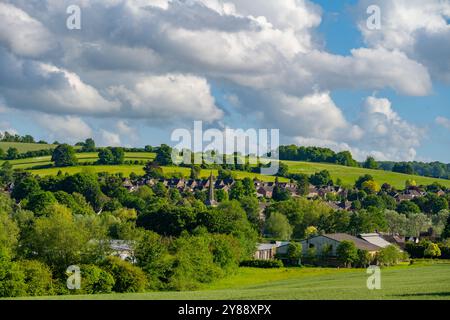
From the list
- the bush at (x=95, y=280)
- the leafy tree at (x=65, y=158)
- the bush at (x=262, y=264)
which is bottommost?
the bush at (x=262, y=264)

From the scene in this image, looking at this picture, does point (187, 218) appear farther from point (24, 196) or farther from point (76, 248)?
point (24, 196)

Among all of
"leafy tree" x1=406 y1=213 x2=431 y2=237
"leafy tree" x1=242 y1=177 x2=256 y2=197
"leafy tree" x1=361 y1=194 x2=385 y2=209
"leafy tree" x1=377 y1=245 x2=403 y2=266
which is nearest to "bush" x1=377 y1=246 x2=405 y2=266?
"leafy tree" x1=377 y1=245 x2=403 y2=266

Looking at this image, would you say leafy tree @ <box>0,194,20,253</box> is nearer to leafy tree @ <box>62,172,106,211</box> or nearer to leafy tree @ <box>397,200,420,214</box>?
leafy tree @ <box>62,172,106,211</box>

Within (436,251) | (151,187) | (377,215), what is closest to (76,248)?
(436,251)

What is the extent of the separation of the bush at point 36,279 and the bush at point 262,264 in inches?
1473

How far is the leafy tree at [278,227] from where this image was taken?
12319 centimetres

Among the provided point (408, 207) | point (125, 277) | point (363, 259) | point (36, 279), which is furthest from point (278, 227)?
point (36, 279)

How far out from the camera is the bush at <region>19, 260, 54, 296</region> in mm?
46594

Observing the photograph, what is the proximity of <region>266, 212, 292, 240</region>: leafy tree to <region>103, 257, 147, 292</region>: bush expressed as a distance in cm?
7176

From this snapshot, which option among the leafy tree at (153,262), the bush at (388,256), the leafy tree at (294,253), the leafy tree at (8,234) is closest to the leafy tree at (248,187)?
the leafy tree at (294,253)

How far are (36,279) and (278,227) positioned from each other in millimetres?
79207

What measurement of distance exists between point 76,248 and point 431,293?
3267 centimetres

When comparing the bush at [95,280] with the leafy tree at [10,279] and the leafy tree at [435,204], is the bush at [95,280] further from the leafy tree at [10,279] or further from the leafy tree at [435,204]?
the leafy tree at [435,204]
